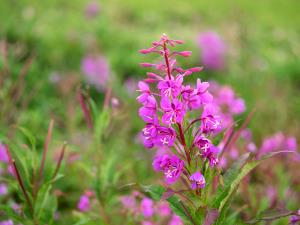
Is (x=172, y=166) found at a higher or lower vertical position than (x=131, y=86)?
higher

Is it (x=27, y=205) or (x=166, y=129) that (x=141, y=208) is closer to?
(x=27, y=205)

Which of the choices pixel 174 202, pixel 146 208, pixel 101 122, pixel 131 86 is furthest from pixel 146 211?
pixel 131 86

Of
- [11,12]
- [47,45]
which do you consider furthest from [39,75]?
[11,12]

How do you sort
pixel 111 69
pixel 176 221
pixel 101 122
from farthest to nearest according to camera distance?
pixel 111 69 < pixel 176 221 < pixel 101 122

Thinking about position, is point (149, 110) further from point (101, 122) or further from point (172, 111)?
point (101, 122)

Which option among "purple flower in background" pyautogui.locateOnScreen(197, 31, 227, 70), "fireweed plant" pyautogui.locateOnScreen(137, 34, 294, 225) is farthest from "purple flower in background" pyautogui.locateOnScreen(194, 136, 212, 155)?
"purple flower in background" pyautogui.locateOnScreen(197, 31, 227, 70)

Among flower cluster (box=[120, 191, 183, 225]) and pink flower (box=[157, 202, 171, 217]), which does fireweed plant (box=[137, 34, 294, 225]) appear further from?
pink flower (box=[157, 202, 171, 217])
